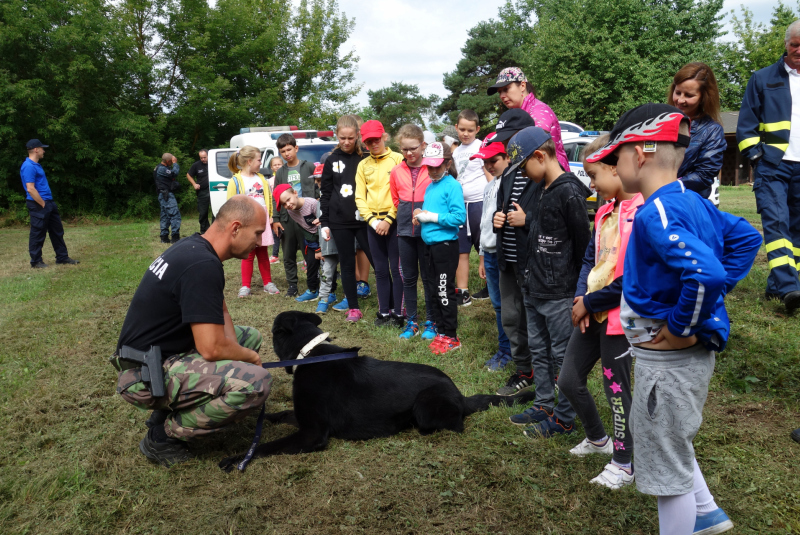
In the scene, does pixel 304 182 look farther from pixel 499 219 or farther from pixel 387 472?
pixel 387 472

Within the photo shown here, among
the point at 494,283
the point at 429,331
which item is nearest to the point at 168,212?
the point at 429,331

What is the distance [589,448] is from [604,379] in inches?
24.7

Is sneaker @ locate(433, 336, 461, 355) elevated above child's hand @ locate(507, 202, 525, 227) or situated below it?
below

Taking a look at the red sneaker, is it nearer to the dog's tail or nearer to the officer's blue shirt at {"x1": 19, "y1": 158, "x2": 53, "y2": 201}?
the dog's tail

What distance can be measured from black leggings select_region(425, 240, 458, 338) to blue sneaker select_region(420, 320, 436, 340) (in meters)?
0.29

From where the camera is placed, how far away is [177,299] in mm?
2957

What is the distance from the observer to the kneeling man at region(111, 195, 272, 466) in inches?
114

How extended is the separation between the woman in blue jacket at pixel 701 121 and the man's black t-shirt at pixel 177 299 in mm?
3319

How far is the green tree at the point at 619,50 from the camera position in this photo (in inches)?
1133

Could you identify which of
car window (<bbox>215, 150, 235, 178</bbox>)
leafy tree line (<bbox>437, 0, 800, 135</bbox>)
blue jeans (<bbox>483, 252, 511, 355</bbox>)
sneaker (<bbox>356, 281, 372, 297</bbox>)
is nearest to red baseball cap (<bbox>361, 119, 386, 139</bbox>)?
blue jeans (<bbox>483, 252, 511, 355</bbox>)

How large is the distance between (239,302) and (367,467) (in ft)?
15.1

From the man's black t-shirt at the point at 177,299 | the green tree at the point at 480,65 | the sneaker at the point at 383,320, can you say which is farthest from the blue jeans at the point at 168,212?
the green tree at the point at 480,65

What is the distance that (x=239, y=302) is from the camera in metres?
7.10

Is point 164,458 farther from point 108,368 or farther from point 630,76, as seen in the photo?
point 630,76
